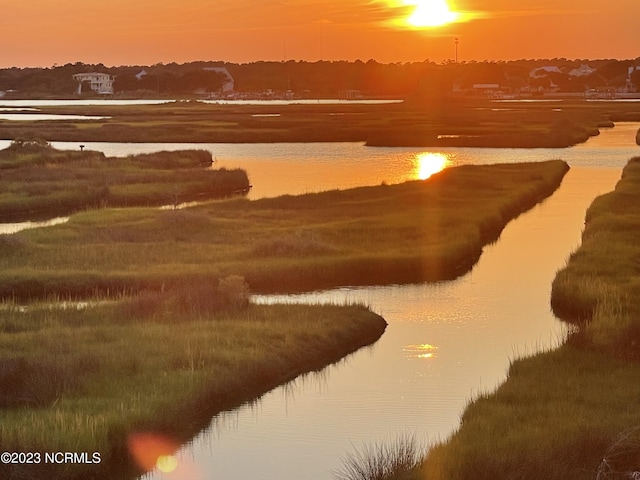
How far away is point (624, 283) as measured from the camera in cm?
2622

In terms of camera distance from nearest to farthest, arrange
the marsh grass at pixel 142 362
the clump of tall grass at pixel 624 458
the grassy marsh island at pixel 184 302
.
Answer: the clump of tall grass at pixel 624 458, the marsh grass at pixel 142 362, the grassy marsh island at pixel 184 302

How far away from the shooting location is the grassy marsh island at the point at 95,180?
158 ft

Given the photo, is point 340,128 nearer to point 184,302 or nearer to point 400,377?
point 184,302

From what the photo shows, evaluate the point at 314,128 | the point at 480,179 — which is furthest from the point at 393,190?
the point at 314,128

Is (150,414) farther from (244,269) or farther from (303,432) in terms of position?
(244,269)

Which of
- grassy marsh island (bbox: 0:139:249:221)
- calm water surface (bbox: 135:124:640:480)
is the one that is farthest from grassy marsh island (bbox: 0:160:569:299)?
grassy marsh island (bbox: 0:139:249:221)

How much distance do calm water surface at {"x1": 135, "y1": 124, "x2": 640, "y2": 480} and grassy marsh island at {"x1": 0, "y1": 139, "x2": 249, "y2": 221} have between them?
71.5 ft

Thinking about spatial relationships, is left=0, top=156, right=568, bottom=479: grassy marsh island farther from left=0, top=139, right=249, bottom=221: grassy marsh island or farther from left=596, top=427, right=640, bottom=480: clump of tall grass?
left=0, top=139, right=249, bottom=221: grassy marsh island

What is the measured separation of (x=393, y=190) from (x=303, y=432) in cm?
3179

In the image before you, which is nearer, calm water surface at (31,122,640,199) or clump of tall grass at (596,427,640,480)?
clump of tall grass at (596,427,640,480)

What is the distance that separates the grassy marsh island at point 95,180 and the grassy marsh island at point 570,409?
92.2ft

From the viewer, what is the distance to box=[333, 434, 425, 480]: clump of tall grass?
13867 mm

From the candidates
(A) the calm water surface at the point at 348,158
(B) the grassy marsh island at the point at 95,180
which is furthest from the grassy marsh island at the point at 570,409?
(A) the calm water surface at the point at 348,158

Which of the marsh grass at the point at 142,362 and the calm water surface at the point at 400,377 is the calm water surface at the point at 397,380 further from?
the marsh grass at the point at 142,362
